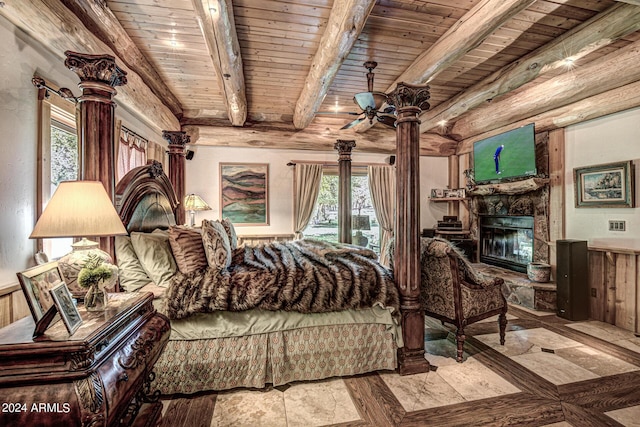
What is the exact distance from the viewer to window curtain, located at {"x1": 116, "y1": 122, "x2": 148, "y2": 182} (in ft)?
10.7

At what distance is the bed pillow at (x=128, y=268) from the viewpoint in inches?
84.5

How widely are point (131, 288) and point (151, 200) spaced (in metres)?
1.17

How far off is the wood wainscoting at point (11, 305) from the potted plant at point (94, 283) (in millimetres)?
832

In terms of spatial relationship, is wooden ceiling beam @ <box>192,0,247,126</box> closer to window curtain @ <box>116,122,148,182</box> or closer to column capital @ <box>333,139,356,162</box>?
window curtain @ <box>116,122,148,182</box>

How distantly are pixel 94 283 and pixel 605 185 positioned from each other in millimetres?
4745

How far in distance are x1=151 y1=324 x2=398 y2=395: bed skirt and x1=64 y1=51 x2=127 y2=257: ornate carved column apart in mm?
1263

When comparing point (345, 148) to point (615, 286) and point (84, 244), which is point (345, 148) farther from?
point (615, 286)

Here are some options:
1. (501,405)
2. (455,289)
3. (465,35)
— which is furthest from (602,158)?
(501,405)

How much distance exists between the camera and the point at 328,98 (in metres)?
4.23

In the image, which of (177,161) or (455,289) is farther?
(177,161)

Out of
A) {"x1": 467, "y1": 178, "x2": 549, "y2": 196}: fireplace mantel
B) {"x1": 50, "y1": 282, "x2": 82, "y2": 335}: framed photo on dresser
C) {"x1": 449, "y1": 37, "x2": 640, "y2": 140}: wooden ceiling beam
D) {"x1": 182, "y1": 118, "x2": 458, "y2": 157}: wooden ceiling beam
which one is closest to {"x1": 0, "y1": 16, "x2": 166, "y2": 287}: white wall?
{"x1": 50, "y1": 282, "x2": 82, "y2": 335}: framed photo on dresser

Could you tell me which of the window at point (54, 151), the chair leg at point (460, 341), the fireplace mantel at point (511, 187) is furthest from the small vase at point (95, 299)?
the fireplace mantel at point (511, 187)

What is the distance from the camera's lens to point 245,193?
518cm

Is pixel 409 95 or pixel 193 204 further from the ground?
pixel 409 95
